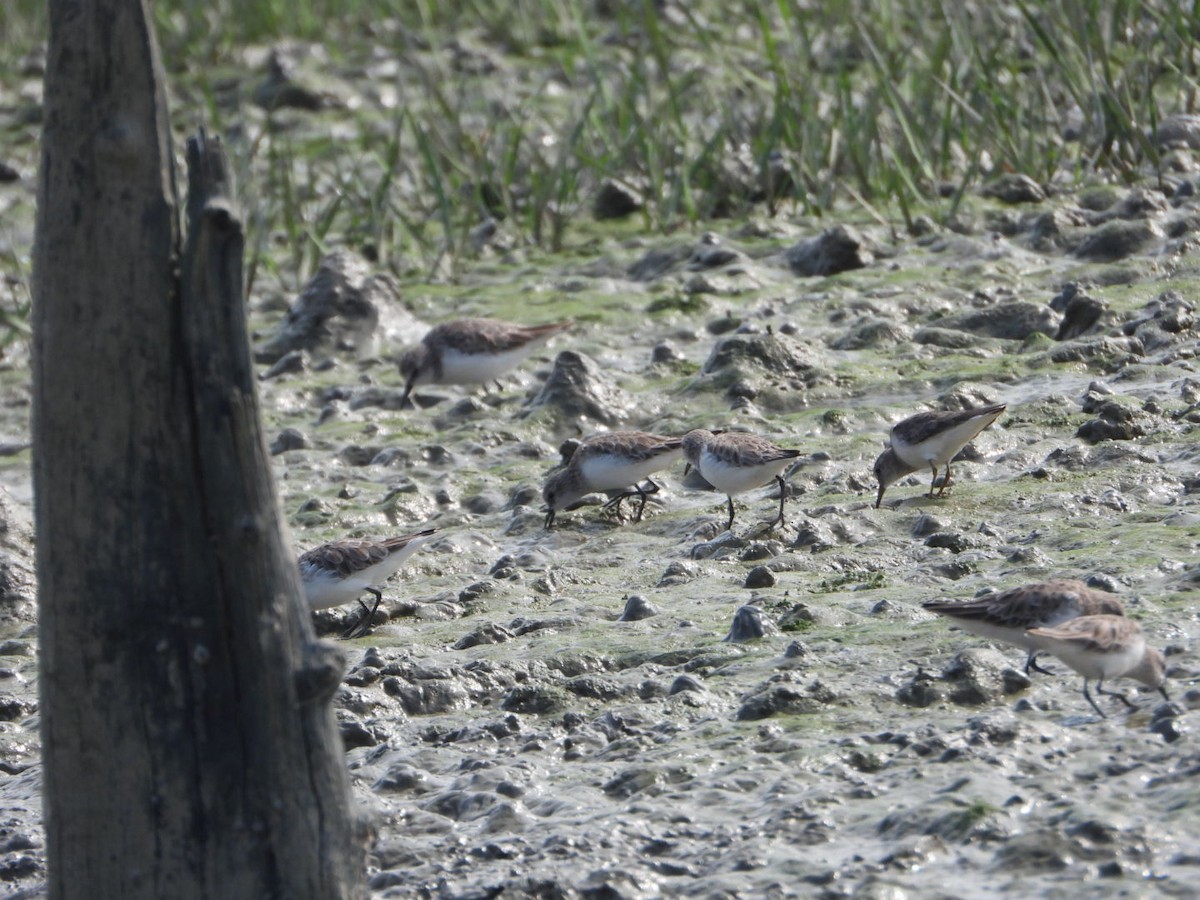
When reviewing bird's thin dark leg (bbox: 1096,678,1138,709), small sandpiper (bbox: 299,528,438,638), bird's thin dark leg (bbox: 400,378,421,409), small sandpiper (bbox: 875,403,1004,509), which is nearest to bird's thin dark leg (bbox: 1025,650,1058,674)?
bird's thin dark leg (bbox: 1096,678,1138,709)

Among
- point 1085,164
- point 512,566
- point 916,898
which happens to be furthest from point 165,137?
point 1085,164

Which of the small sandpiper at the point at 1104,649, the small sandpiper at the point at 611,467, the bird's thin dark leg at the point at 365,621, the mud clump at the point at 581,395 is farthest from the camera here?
the mud clump at the point at 581,395

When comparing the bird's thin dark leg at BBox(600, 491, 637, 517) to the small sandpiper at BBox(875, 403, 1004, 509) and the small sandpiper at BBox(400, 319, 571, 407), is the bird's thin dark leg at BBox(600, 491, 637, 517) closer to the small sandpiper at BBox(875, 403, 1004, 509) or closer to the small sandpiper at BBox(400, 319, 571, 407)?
the small sandpiper at BBox(875, 403, 1004, 509)

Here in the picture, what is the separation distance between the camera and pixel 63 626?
3678 mm

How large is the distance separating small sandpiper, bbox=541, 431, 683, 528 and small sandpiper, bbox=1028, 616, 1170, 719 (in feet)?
9.45

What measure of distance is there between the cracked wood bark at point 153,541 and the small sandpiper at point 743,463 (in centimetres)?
331

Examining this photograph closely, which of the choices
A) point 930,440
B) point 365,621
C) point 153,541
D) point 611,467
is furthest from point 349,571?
point 153,541

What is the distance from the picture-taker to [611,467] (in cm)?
730

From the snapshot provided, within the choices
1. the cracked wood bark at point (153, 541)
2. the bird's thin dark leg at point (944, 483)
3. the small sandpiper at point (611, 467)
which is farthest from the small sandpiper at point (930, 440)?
the cracked wood bark at point (153, 541)

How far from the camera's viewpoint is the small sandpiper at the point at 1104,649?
445 centimetres

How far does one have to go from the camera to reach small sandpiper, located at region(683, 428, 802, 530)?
683 centimetres

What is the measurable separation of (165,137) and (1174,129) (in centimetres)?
827

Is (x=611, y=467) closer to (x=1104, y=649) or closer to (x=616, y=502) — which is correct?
(x=616, y=502)

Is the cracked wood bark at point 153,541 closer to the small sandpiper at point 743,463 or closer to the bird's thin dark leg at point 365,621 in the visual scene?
the bird's thin dark leg at point 365,621
